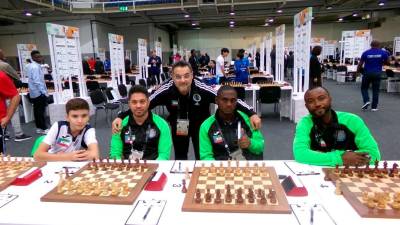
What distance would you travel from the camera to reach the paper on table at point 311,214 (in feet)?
4.24

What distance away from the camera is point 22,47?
12.5 metres

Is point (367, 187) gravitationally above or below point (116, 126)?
below

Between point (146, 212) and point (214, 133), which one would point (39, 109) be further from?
point (146, 212)

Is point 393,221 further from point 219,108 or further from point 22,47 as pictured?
point 22,47

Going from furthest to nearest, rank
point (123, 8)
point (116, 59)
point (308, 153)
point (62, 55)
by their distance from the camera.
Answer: point (123, 8), point (116, 59), point (62, 55), point (308, 153)

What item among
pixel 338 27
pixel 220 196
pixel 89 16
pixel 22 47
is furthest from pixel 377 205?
pixel 338 27

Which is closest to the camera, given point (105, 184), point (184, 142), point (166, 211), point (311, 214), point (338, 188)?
point (311, 214)

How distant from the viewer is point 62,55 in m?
6.91

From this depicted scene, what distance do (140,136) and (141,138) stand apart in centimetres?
2

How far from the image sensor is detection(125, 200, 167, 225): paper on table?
52.4 inches

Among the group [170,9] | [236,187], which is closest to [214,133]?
[236,187]

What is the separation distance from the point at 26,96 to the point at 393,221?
25.7ft

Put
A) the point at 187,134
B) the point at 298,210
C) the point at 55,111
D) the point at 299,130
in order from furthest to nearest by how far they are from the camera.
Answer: the point at 55,111 → the point at 187,134 → the point at 299,130 → the point at 298,210

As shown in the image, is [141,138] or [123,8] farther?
[123,8]
